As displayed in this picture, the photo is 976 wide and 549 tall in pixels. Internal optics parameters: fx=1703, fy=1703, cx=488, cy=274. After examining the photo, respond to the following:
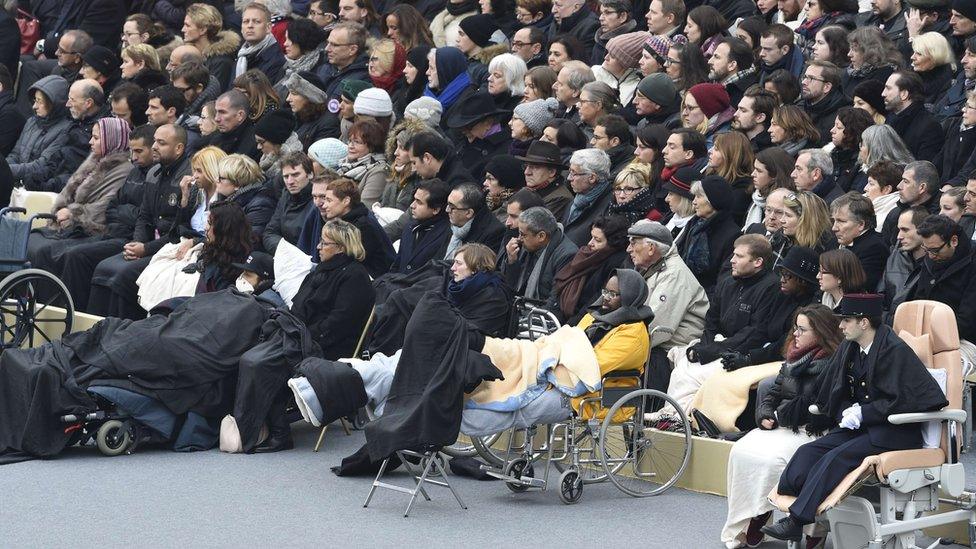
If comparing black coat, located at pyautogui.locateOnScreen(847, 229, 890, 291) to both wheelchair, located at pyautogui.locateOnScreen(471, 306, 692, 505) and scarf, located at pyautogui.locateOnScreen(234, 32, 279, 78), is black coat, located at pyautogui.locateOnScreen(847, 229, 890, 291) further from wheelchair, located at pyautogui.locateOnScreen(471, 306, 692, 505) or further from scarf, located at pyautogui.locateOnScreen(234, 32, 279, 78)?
scarf, located at pyautogui.locateOnScreen(234, 32, 279, 78)

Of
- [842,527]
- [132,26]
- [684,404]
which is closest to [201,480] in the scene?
[684,404]

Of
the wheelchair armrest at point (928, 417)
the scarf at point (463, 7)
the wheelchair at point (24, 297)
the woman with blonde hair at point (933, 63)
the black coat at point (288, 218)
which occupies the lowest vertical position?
the wheelchair at point (24, 297)

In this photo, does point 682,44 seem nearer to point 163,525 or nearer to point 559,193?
point 559,193

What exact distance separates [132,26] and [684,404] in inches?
315

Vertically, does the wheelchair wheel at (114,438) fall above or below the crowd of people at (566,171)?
below

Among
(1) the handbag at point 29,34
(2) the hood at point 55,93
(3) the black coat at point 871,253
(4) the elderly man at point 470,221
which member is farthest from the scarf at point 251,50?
(3) the black coat at point 871,253

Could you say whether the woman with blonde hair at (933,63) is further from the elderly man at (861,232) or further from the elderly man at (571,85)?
the elderly man at (571,85)

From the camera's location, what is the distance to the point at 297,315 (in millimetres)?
9727

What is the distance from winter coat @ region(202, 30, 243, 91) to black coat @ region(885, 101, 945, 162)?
631 centimetres

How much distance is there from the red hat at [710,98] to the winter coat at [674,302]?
1.82 metres

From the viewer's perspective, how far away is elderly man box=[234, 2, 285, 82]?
46.9 feet

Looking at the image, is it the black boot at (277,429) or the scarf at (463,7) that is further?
the scarf at (463,7)

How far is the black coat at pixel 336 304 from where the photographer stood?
9688 millimetres

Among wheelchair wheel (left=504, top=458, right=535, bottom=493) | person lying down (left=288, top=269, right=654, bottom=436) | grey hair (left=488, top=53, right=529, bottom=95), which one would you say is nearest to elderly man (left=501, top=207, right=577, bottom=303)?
person lying down (left=288, top=269, right=654, bottom=436)
